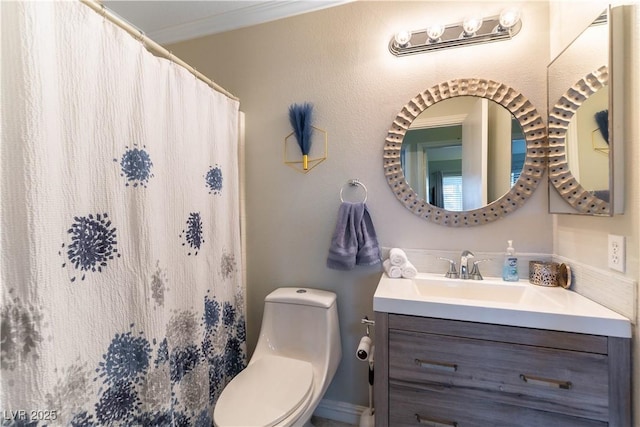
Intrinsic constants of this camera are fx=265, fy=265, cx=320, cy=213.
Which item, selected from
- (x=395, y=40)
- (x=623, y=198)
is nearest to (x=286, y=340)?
(x=623, y=198)

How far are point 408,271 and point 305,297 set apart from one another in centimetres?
56

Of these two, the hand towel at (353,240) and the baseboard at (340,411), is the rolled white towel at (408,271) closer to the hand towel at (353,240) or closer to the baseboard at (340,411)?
the hand towel at (353,240)

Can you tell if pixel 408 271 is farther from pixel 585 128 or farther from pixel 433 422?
pixel 585 128

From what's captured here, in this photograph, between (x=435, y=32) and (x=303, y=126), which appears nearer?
(x=435, y=32)

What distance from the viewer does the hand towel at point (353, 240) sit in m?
1.41

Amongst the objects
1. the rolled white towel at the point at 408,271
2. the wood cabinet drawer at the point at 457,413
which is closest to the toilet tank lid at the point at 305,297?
the rolled white towel at the point at 408,271

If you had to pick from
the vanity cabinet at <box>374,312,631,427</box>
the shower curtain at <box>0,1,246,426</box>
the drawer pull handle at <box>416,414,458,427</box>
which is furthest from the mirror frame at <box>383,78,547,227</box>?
the shower curtain at <box>0,1,246,426</box>

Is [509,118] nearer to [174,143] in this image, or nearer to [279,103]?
[279,103]

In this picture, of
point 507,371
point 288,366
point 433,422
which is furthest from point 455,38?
point 288,366

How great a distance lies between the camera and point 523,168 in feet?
4.11

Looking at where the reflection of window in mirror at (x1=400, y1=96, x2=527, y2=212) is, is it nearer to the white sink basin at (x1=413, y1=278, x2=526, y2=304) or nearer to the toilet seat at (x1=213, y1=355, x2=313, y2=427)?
the white sink basin at (x1=413, y1=278, x2=526, y2=304)

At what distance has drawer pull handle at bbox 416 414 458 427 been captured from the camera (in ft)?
3.20

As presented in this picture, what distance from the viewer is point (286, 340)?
4.74ft

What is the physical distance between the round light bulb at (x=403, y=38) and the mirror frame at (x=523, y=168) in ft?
0.90
